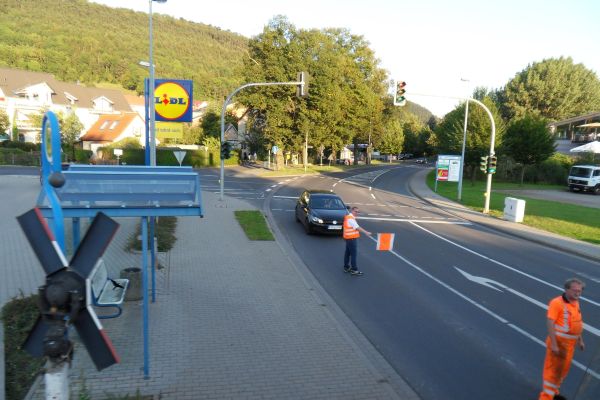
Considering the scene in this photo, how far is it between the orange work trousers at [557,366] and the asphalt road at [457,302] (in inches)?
18.2

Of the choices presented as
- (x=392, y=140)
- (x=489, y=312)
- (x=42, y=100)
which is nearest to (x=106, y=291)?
(x=489, y=312)

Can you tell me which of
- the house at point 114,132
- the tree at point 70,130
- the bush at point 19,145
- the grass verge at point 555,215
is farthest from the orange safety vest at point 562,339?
the bush at point 19,145

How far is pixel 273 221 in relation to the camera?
60.8 feet

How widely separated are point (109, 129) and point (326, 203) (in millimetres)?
49438

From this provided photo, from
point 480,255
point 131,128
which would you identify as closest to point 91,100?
point 131,128

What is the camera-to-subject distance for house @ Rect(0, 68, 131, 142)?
186ft

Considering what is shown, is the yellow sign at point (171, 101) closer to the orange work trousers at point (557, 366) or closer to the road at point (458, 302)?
the road at point (458, 302)

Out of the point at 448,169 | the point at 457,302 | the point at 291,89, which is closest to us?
the point at 457,302

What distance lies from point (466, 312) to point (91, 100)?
7270 cm

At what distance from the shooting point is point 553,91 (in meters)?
63.7

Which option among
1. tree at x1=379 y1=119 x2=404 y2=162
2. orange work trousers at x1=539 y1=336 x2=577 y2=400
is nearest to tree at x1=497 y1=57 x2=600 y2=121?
tree at x1=379 y1=119 x2=404 y2=162

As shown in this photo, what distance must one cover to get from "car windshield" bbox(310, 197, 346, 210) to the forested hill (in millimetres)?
70681

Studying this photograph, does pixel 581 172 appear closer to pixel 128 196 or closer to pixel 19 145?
pixel 128 196

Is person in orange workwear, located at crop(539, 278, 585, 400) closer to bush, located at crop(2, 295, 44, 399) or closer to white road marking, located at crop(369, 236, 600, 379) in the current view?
white road marking, located at crop(369, 236, 600, 379)
